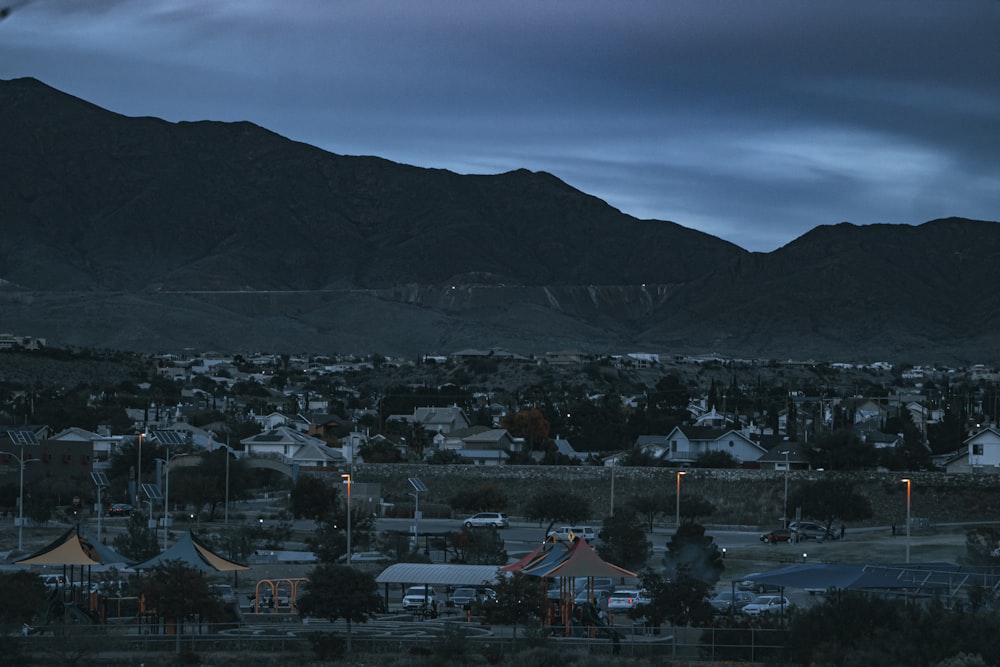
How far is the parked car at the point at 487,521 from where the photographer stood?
66.4m

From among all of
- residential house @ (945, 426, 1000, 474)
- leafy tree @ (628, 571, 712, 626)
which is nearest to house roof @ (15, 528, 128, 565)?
leafy tree @ (628, 571, 712, 626)

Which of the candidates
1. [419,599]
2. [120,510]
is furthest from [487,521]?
[419,599]

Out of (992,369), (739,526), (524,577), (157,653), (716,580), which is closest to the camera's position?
(157,653)

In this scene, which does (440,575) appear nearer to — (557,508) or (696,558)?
(696,558)

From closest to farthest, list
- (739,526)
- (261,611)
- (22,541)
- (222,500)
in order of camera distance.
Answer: (261,611), (22,541), (739,526), (222,500)

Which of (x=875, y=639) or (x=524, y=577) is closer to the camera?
(x=875, y=639)

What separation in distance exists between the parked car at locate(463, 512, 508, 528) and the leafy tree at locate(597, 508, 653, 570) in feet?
43.7

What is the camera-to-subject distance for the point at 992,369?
175500 millimetres

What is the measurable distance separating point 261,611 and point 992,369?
146 metres

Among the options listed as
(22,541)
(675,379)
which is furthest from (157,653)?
(675,379)

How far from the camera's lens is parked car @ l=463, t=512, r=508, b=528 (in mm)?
66375

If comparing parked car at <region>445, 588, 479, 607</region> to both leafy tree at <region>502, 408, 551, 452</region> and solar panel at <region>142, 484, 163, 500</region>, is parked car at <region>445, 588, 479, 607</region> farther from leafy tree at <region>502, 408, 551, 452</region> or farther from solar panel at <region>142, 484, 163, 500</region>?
leafy tree at <region>502, 408, 551, 452</region>

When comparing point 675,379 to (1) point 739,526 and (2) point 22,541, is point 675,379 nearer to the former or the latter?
(1) point 739,526

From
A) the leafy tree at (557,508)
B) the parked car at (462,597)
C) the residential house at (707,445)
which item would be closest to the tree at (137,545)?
the parked car at (462,597)
